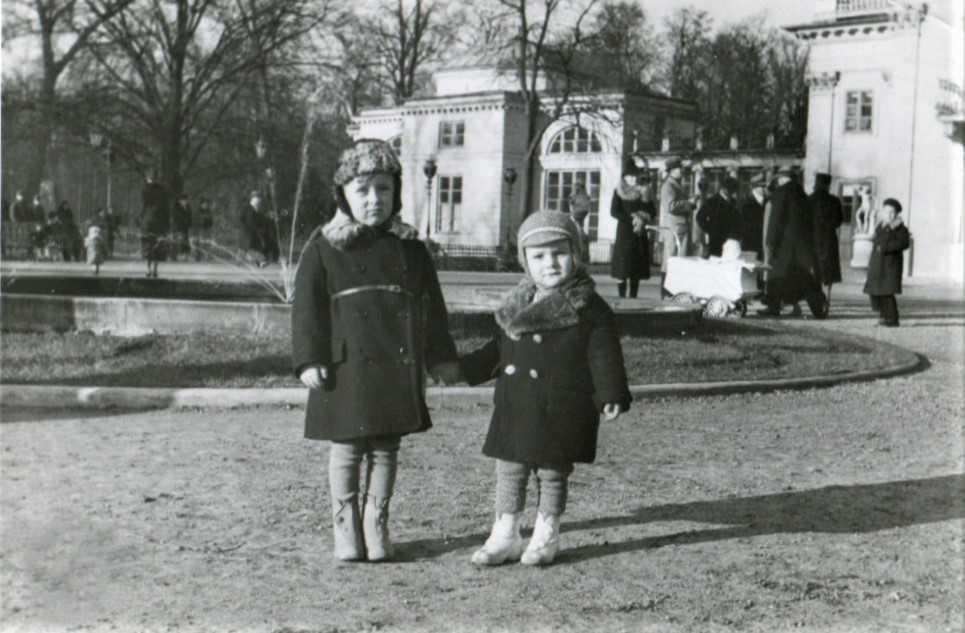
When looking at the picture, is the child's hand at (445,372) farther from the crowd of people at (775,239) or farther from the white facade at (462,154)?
the white facade at (462,154)

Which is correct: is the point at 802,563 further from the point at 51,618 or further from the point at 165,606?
the point at 51,618

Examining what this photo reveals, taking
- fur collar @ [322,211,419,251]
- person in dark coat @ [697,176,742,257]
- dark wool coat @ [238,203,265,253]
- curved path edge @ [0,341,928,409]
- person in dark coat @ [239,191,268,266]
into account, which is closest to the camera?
fur collar @ [322,211,419,251]

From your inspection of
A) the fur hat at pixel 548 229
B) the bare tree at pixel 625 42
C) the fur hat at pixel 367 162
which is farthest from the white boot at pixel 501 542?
the bare tree at pixel 625 42

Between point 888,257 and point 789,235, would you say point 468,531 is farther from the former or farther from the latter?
point 888,257

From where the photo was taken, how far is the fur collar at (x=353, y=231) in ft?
9.22

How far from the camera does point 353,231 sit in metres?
2.81

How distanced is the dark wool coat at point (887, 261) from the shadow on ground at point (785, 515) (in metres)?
8.03

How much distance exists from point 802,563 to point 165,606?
6.46ft

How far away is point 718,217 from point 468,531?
15.9ft

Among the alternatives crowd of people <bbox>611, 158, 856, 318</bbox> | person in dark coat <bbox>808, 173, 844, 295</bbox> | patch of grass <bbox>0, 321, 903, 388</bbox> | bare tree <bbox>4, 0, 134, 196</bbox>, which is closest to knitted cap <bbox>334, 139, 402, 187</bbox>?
patch of grass <bbox>0, 321, 903, 388</bbox>

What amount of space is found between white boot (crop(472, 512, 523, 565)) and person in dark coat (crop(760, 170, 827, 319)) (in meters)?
8.59

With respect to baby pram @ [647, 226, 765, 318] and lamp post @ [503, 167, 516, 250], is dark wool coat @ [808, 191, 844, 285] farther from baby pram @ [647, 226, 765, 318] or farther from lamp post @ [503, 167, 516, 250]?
lamp post @ [503, 167, 516, 250]

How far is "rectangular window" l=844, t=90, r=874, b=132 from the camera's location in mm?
30578

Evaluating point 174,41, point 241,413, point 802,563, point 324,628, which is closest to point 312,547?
point 324,628
